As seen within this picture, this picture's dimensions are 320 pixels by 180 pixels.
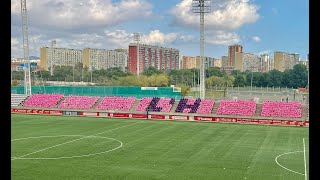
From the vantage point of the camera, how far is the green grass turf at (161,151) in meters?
18.3

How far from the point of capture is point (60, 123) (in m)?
38.2

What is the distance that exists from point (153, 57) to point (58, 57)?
43.1 m

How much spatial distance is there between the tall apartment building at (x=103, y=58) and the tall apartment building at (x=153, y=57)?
38.0 feet

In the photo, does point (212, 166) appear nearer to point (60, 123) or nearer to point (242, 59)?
point (60, 123)

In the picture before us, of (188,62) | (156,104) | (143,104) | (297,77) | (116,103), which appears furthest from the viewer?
(188,62)

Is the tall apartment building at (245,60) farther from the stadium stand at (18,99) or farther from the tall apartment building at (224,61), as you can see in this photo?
the stadium stand at (18,99)

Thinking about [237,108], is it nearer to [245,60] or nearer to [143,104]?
[143,104]

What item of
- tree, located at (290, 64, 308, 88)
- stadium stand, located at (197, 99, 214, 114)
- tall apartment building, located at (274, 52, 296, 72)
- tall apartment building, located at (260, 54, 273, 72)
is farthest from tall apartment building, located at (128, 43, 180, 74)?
stadium stand, located at (197, 99, 214, 114)

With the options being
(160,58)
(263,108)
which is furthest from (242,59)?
(263,108)

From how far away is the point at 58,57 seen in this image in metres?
162

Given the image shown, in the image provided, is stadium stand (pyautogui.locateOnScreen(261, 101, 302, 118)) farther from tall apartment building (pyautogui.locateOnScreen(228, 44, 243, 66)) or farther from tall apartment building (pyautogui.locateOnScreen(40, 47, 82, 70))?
tall apartment building (pyautogui.locateOnScreen(40, 47, 82, 70))

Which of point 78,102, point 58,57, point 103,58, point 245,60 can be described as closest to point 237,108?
point 78,102

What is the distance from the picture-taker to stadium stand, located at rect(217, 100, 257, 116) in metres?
42.6

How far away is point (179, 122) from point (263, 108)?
1006cm
